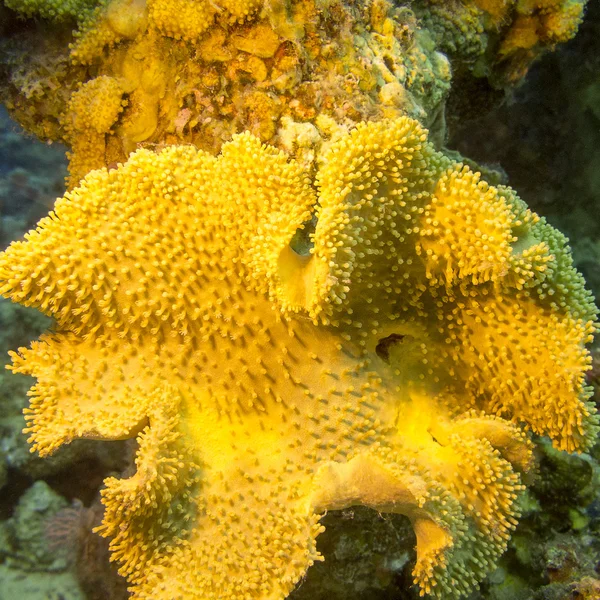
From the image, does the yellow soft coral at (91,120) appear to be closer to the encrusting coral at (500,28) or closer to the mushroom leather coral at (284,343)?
the mushroom leather coral at (284,343)

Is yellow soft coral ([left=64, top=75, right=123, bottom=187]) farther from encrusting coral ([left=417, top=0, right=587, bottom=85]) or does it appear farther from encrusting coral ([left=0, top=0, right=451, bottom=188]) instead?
encrusting coral ([left=417, top=0, right=587, bottom=85])

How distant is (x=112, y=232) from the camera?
1813 mm

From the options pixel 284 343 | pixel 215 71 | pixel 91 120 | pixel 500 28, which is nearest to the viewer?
pixel 284 343

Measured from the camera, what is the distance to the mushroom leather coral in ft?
5.65

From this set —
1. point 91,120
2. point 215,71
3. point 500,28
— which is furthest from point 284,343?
point 500,28

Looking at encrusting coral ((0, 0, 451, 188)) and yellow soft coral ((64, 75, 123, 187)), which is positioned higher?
encrusting coral ((0, 0, 451, 188))

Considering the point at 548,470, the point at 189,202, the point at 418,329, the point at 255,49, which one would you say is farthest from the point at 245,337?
the point at 548,470

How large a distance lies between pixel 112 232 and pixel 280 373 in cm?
84

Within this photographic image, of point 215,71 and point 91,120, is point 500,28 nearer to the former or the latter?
point 215,71

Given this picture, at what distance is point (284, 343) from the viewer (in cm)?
193

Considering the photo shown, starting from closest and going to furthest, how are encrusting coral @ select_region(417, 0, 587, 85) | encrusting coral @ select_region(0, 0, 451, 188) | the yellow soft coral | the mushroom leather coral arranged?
the mushroom leather coral
encrusting coral @ select_region(0, 0, 451, 188)
the yellow soft coral
encrusting coral @ select_region(417, 0, 587, 85)

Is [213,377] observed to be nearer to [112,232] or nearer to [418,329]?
[112,232]

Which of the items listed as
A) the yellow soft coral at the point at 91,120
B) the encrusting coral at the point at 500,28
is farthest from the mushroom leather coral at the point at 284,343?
the encrusting coral at the point at 500,28

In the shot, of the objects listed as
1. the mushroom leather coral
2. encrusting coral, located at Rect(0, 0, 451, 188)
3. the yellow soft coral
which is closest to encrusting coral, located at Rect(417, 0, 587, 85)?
encrusting coral, located at Rect(0, 0, 451, 188)
